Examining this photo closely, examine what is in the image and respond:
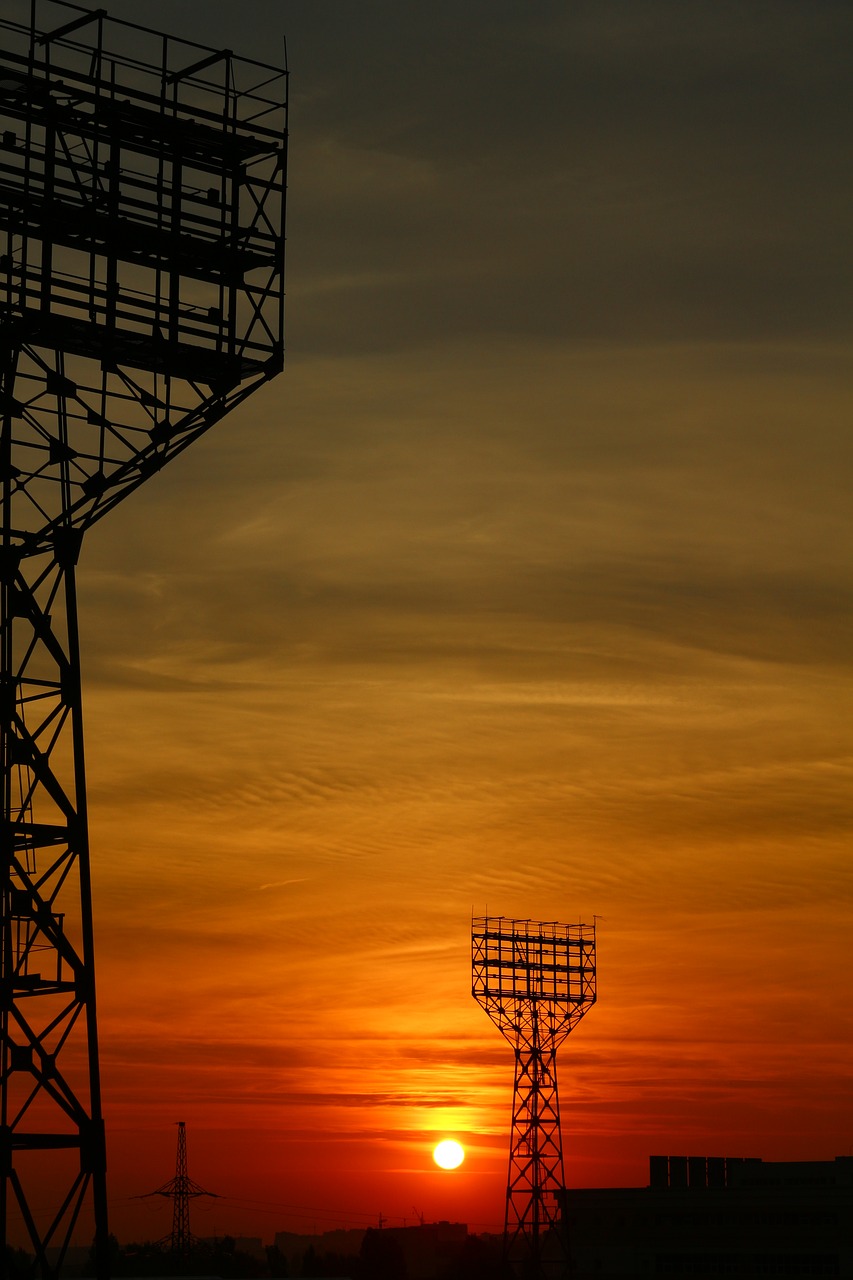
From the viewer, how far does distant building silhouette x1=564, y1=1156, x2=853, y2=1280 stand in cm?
11294

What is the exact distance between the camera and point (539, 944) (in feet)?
282

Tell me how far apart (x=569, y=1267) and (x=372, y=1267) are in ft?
248

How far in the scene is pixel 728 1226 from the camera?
117562mm

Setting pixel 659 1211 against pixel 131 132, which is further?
pixel 659 1211

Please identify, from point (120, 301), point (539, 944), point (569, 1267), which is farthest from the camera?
point (539, 944)

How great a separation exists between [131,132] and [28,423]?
17.5ft

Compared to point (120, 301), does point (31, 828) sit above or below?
below

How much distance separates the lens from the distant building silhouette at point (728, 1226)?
11294 cm

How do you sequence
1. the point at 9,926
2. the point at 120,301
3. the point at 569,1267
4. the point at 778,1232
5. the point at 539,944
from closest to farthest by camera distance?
1. the point at 9,926
2. the point at 120,301
3. the point at 569,1267
4. the point at 539,944
5. the point at 778,1232

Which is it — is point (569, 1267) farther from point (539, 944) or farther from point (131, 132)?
point (131, 132)

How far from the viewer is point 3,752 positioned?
1076 inches

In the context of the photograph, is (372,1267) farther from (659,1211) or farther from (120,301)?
(120,301)

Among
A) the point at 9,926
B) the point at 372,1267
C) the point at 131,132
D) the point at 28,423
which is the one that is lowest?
the point at 372,1267

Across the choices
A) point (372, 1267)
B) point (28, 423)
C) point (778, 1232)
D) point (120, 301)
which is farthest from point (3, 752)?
point (372, 1267)
